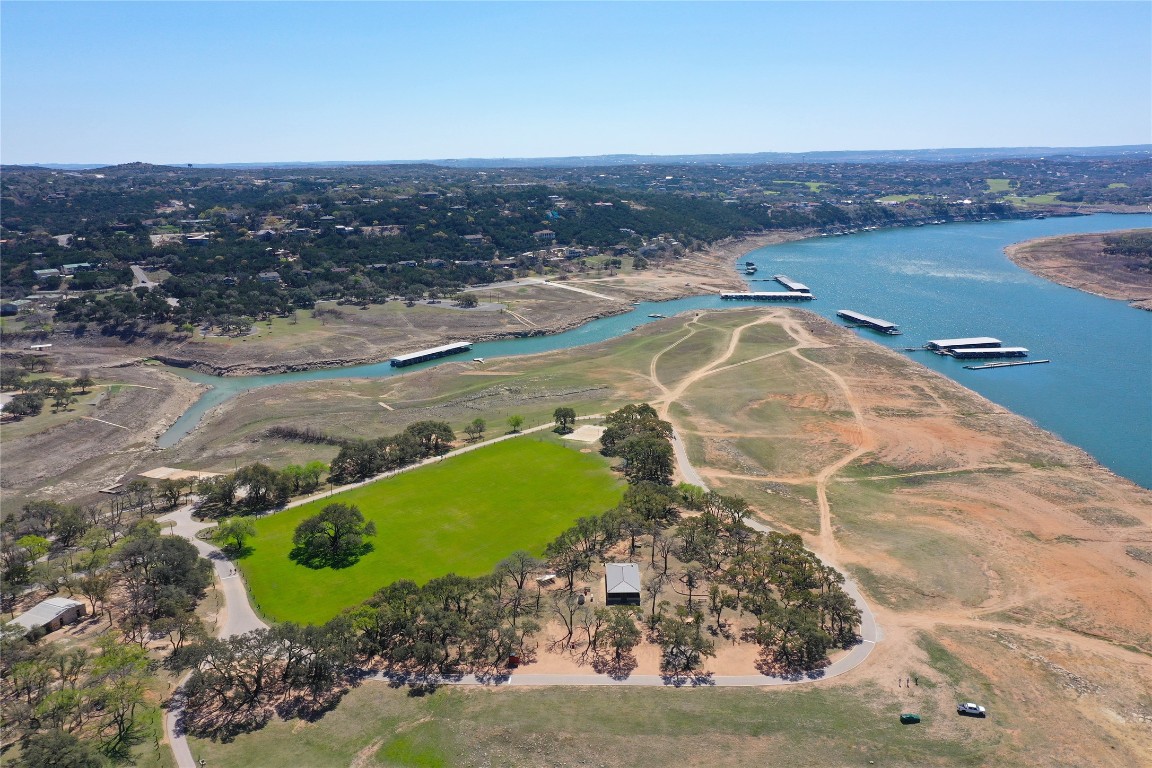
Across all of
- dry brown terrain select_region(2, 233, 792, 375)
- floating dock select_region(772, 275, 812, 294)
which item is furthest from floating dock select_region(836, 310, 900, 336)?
dry brown terrain select_region(2, 233, 792, 375)

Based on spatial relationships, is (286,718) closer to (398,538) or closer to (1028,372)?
(398,538)

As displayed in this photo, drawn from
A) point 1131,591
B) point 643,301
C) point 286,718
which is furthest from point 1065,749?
point 643,301

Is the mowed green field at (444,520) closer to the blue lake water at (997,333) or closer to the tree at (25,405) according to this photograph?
the blue lake water at (997,333)

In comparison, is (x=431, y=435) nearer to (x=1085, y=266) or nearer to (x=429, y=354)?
(x=429, y=354)

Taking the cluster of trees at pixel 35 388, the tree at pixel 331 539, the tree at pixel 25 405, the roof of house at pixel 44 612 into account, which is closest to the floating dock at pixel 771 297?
the tree at pixel 331 539

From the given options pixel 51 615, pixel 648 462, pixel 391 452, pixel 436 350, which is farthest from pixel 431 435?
pixel 436 350
